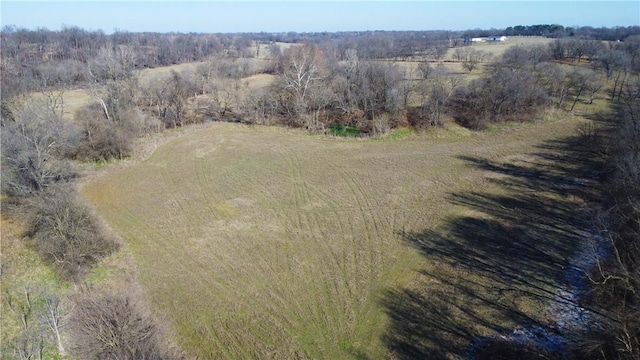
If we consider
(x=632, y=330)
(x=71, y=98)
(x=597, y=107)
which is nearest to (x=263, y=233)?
(x=632, y=330)

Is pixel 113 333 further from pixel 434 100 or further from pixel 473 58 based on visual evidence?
pixel 473 58

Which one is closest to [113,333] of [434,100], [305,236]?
[305,236]

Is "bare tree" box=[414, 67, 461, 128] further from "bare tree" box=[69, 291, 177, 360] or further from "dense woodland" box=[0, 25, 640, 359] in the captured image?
"bare tree" box=[69, 291, 177, 360]

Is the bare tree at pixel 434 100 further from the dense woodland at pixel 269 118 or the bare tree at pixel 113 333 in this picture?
the bare tree at pixel 113 333

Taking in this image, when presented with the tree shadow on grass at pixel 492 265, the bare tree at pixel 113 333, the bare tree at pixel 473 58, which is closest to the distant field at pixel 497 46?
the bare tree at pixel 473 58

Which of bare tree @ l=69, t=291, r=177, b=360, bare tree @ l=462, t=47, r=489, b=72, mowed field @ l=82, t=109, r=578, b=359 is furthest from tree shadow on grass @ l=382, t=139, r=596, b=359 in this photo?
bare tree @ l=462, t=47, r=489, b=72

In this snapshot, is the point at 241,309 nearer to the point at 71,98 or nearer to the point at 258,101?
the point at 258,101
